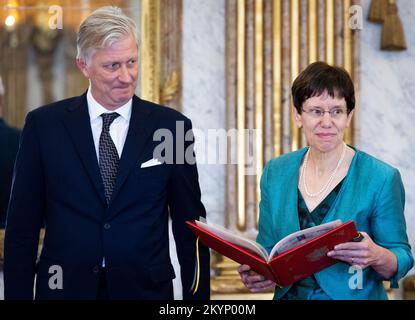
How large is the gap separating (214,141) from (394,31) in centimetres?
126

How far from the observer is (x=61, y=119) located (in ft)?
9.25

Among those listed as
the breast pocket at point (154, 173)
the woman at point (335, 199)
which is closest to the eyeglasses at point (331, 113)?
the woman at point (335, 199)

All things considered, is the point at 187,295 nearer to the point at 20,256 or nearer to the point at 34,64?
the point at 20,256

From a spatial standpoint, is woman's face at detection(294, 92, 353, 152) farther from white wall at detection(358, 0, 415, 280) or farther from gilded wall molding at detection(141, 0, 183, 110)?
white wall at detection(358, 0, 415, 280)

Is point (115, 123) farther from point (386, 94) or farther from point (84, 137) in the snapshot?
point (386, 94)

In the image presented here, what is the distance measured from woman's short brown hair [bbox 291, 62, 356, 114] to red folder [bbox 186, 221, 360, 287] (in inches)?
20.3

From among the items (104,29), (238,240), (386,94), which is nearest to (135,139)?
Result: (104,29)

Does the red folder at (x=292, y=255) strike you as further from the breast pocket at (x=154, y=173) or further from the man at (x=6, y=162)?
the man at (x=6, y=162)

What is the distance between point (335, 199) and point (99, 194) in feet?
2.63

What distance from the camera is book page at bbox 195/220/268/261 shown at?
8.35ft

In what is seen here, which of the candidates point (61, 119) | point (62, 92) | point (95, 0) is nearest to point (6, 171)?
point (62, 92)

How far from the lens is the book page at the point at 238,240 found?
2.55 metres

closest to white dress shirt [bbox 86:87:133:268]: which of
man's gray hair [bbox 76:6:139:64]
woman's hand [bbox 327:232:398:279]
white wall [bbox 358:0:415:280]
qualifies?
man's gray hair [bbox 76:6:139:64]

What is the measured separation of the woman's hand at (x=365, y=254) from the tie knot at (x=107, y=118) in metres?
0.87
